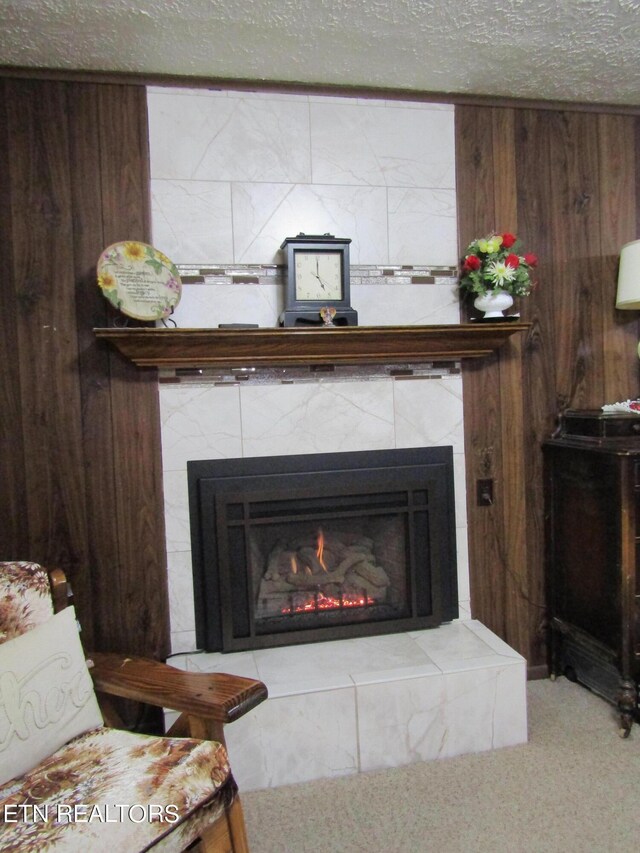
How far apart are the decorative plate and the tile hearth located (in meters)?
1.28

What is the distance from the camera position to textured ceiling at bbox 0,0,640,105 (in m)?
1.77

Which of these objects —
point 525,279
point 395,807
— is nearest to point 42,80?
point 525,279

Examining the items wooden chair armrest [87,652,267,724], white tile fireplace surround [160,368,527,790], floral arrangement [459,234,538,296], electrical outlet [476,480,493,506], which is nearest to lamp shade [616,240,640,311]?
floral arrangement [459,234,538,296]

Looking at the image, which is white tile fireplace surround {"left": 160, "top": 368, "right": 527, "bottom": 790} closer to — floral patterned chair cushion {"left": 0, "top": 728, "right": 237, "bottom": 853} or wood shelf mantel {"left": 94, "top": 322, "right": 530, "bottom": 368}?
wood shelf mantel {"left": 94, "top": 322, "right": 530, "bottom": 368}

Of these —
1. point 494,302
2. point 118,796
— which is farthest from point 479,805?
point 494,302

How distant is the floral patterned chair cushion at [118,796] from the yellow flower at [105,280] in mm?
1354

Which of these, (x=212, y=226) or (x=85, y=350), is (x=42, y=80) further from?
(x=85, y=350)

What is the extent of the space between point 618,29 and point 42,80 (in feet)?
6.58

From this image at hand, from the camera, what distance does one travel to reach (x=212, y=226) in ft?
7.14

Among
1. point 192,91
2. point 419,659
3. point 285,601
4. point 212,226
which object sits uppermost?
point 192,91

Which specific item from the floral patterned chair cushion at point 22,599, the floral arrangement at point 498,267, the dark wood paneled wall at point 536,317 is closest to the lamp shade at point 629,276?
the dark wood paneled wall at point 536,317

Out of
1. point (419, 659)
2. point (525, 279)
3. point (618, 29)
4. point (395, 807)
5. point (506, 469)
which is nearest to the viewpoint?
point (395, 807)

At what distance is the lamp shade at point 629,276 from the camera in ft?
7.65

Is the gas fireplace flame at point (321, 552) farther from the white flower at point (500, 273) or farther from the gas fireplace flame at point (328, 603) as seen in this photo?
the white flower at point (500, 273)
